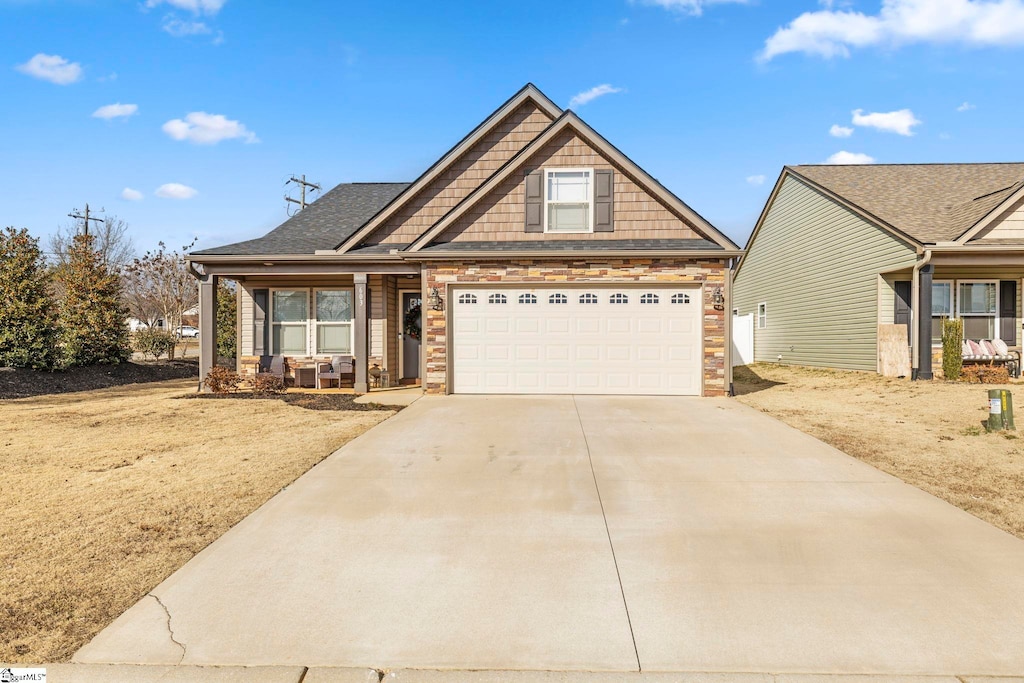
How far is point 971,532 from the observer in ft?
16.0

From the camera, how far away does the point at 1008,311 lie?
55.7 ft

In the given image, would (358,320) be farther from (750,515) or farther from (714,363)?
(750,515)

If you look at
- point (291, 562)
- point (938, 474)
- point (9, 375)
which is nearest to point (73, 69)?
point (9, 375)

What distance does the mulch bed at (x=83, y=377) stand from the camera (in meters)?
15.8

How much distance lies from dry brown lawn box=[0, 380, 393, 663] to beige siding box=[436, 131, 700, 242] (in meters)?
5.13

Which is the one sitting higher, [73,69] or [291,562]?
[73,69]

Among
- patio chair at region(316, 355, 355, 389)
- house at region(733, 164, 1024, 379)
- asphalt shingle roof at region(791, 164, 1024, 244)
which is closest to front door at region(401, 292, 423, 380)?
patio chair at region(316, 355, 355, 389)

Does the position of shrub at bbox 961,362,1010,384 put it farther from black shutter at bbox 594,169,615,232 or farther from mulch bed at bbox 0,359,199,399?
mulch bed at bbox 0,359,199,399

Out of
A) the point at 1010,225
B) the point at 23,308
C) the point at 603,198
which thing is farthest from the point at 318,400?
the point at 1010,225

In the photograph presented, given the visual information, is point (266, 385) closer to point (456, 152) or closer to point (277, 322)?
point (277, 322)

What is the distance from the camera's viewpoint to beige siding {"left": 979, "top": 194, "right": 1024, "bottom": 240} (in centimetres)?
1566

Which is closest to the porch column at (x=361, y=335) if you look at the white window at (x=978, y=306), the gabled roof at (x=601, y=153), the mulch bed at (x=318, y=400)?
the mulch bed at (x=318, y=400)

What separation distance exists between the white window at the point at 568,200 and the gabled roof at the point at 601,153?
0.67 metres

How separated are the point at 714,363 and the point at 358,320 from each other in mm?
7951
